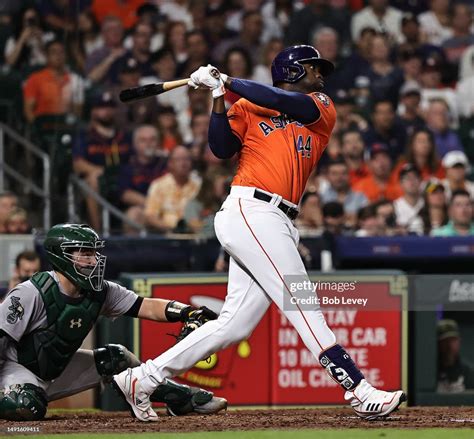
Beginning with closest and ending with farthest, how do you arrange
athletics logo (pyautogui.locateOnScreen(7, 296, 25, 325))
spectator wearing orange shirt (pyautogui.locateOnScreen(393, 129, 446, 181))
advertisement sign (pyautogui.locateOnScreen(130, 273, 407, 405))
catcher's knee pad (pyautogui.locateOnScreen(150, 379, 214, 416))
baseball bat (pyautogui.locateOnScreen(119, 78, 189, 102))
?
athletics logo (pyautogui.locateOnScreen(7, 296, 25, 325)) → baseball bat (pyautogui.locateOnScreen(119, 78, 189, 102)) → catcher's knee pad (pyautogui.locateOnScreen(150, 379, 214, 416)) → advertisement sign (pyautogui.locateOnScreen(130, 273, 407, 405)) → spectator wearing orange shirt (pyautogui.locateOnScreen(393, 129, 446, 181))

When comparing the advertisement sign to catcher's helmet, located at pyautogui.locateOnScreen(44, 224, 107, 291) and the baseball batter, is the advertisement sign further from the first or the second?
the baseball batter

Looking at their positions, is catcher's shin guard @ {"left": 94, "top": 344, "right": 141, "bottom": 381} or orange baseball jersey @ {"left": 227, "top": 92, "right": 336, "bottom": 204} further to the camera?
catcher's shin guard @ {"left": 94, "top": 344, "right": 141, "bottom": 381}

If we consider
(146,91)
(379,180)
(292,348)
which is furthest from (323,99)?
(379,180)

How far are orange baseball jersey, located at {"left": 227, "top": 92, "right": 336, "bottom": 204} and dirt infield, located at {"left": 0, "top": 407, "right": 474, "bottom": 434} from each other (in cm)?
105

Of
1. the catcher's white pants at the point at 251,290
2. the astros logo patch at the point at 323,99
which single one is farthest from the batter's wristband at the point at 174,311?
the astros logo patch at the point at 323,99

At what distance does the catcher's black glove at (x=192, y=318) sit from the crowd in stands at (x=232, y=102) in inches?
118

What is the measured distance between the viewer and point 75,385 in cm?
612

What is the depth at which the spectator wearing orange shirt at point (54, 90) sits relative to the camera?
947cm

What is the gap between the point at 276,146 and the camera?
5801 mm

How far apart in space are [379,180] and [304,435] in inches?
242

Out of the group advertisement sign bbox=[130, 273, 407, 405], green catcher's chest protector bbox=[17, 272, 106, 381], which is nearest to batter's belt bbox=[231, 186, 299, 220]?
green catcher's chest protector bbox=[17, 272, 106, 381]

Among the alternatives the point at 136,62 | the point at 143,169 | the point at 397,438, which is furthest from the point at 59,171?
the point at 397,438

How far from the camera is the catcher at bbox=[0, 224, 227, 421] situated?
5.71 meters

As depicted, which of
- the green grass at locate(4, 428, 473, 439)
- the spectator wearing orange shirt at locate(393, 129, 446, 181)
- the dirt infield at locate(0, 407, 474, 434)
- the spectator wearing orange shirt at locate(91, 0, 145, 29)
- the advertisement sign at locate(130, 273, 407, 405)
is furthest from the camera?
the spectator wearing orange shirt at locate(91, 0, 145, 29)
